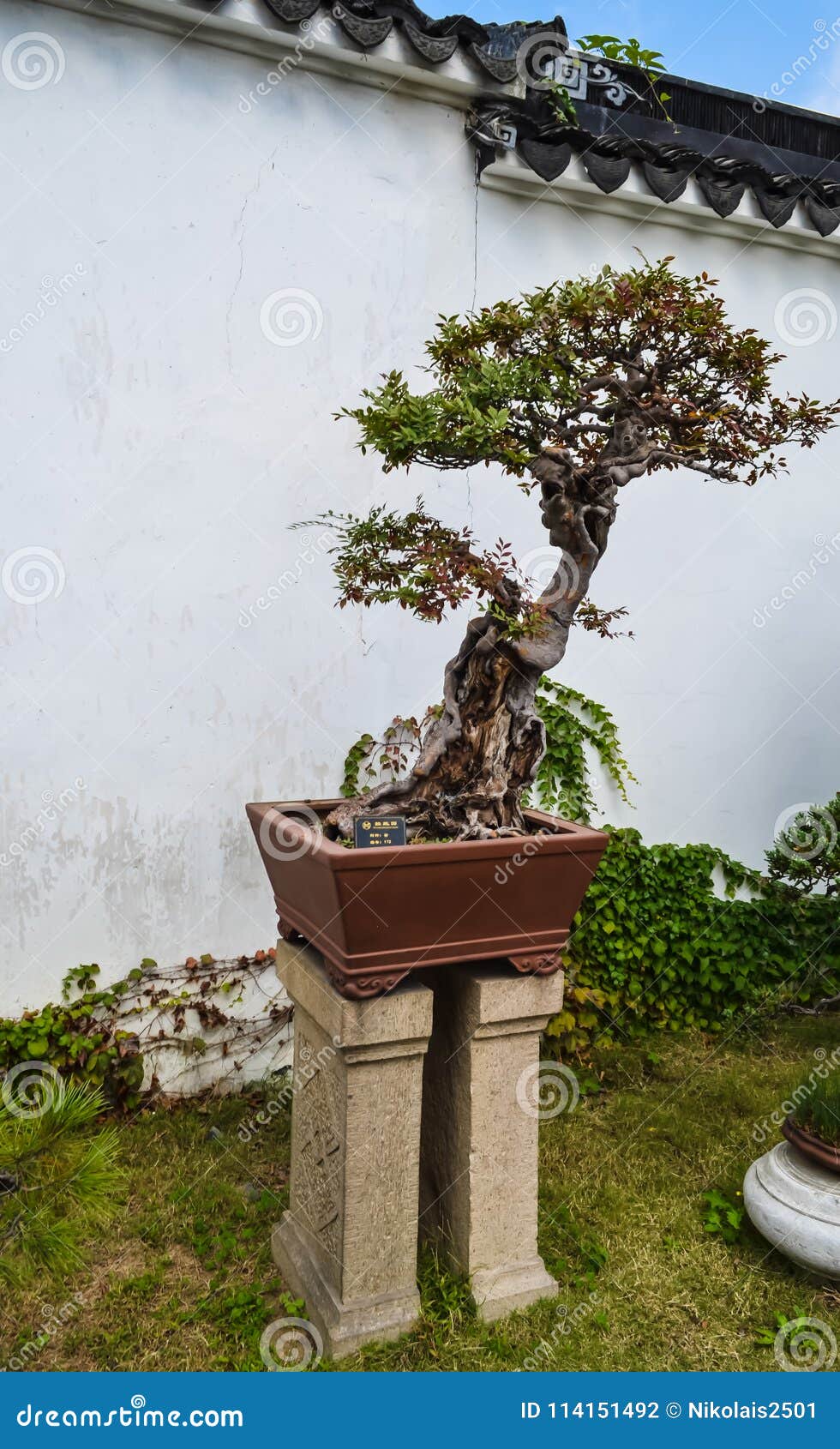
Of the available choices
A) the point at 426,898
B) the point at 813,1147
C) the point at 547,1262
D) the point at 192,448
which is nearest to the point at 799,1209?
the point at 813,1147

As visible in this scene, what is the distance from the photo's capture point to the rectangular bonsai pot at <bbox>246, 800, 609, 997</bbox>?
2.20 metres

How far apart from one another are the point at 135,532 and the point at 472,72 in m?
2.04

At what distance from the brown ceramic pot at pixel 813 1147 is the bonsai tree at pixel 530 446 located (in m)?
1.16

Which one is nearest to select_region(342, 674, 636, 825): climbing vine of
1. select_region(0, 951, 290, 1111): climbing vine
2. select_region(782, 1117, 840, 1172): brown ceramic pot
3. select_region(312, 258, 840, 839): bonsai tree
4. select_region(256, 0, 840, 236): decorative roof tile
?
select_region(0, 951, 290, 1111): climbing vine

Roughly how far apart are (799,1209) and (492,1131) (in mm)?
884

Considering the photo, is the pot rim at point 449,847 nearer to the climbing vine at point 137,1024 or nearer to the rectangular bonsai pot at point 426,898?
the rectangular bonsai pot at point 426,898

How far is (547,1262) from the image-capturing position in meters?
2.71

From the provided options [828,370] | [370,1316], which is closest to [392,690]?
[370,1316]

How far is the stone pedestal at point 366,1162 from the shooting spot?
7.56 feet

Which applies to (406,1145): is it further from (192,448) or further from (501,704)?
(192,448)

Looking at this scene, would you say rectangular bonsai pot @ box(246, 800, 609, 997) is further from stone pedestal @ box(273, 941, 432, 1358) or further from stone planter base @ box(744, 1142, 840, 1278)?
stone planter base @ box(744, 1142, 840, 1278)

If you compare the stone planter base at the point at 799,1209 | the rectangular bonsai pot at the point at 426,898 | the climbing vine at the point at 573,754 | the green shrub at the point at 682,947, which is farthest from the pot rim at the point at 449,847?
the green shrub at the point at 682,947

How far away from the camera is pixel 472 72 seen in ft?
11.4

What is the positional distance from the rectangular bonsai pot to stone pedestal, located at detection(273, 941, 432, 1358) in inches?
4.3
